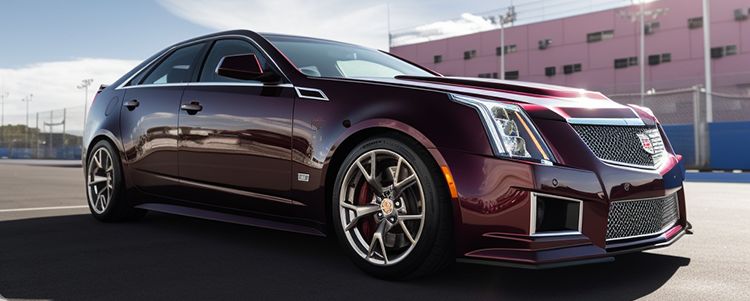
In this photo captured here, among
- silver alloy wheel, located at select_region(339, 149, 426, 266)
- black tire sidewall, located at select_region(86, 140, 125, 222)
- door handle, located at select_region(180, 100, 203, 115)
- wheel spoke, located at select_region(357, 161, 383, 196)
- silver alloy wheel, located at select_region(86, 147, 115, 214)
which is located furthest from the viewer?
silver alloy wheel, located at select_region(86, 147, 115, 214)

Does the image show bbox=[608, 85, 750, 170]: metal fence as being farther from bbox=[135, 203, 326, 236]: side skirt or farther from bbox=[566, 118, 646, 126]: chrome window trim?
bbox=[135, 203, 326, 236]: side skirt

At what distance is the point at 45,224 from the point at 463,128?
4.02m

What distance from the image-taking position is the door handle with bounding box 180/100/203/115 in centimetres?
443

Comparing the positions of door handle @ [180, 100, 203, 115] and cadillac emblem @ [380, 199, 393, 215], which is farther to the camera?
door handle @ [180, 100, 203, 115]

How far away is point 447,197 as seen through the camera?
3090 millimetres

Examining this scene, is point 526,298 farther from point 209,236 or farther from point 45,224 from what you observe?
point 45,224

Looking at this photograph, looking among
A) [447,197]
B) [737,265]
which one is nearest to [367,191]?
[447,197]

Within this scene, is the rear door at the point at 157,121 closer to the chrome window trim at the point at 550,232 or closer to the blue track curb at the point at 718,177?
the chrome window trim at the point at 550,232

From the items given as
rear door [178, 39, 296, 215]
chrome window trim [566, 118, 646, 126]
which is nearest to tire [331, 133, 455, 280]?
rear door [178, 39, 296, 215]

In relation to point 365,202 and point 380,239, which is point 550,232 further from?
point 365,202

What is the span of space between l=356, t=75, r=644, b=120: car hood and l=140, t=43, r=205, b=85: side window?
1927mm

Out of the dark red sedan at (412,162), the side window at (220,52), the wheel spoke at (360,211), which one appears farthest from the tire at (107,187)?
the wheel spoke at (360,211)

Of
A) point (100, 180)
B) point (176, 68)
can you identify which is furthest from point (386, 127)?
point (100, 180)

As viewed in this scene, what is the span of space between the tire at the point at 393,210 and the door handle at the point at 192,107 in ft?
4.63
